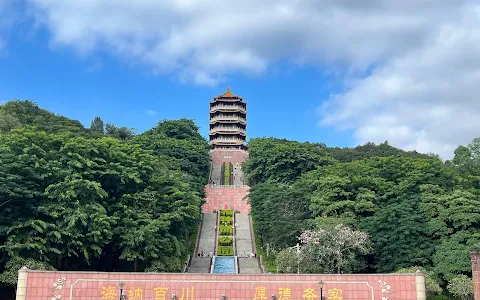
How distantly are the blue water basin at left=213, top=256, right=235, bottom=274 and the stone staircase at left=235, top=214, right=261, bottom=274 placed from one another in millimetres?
449

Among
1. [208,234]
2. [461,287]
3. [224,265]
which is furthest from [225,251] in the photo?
[461,287]

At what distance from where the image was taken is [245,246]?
31.4 meters

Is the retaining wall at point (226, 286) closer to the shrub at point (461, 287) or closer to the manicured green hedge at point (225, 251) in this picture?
the shrub at point (461, 287)

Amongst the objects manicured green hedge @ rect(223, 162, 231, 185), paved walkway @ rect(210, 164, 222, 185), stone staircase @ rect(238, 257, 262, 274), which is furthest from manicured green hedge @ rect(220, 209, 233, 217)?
stone staircase @ rect(238, 257, 262, 274)

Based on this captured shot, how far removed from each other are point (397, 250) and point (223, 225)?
1585 cm

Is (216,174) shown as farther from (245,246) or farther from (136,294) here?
(136,294)

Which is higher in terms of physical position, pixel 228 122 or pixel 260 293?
pixel 228 122

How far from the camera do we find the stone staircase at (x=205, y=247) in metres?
27.1

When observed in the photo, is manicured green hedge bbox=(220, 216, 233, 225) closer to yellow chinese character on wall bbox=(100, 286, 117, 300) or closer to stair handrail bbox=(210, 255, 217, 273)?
stair handrail bbox=(210, 255, 217, 273)

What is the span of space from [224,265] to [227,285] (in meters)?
12.3

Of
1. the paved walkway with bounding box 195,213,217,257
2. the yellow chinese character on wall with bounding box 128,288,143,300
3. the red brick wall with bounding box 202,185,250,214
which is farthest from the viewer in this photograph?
the red brick wall with bounding box 202,185,250,214

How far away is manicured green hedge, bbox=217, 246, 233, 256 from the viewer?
30047 mm

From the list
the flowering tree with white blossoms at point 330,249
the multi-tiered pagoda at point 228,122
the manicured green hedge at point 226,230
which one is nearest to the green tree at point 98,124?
the multi-tiered pagoda at point 228,122

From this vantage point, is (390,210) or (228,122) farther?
(228,122)
